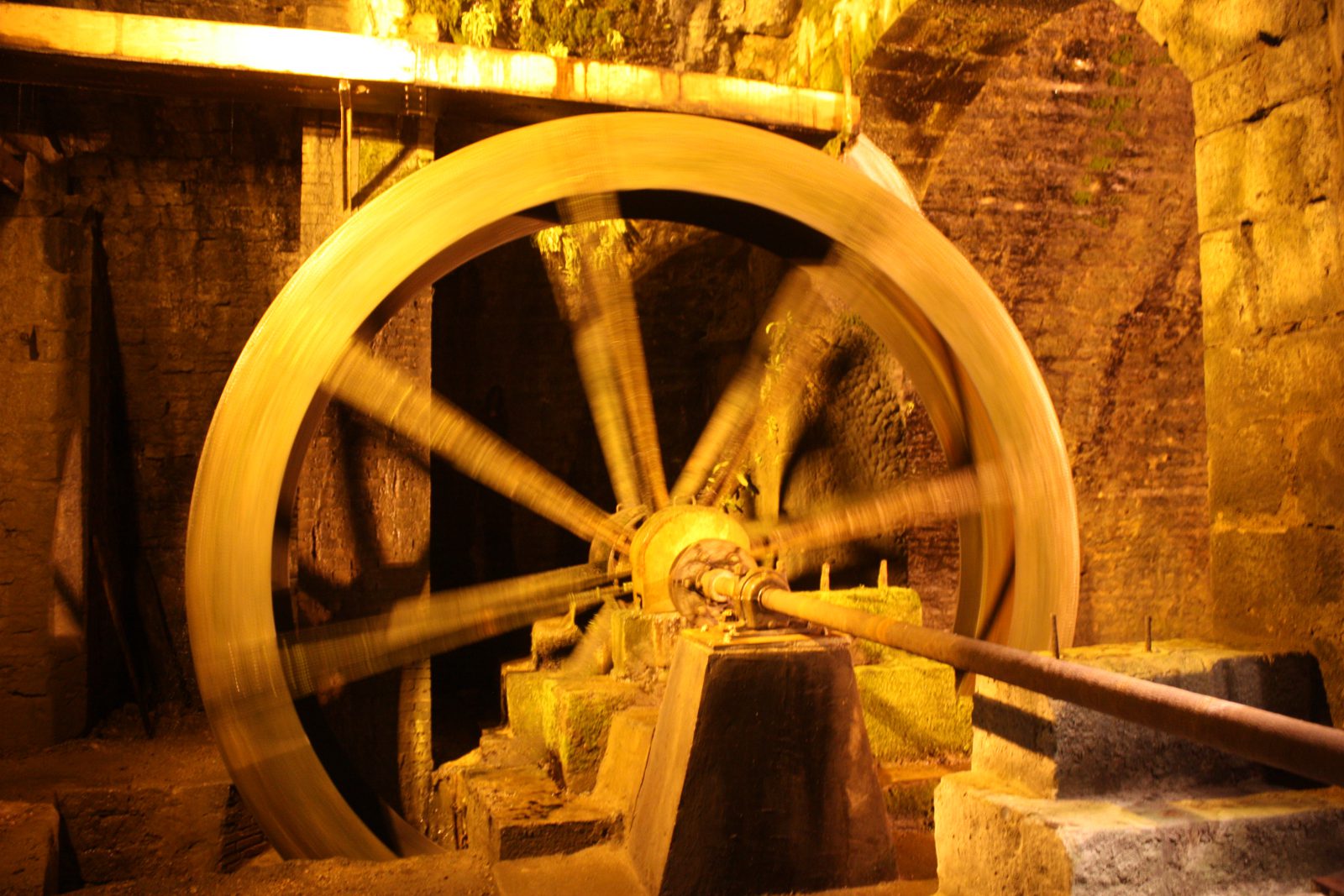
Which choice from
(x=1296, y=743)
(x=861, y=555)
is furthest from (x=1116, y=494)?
(x=1296, y=743)

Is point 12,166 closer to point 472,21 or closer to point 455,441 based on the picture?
point 472,21

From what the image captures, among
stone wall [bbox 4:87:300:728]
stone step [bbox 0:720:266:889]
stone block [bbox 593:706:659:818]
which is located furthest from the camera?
stone wall [bbox 4:87:300:728]

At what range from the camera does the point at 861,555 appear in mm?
4992

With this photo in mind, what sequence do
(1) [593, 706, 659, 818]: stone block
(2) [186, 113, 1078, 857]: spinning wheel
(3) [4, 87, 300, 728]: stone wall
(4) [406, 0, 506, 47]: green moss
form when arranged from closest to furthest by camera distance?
1. (2) [186, 113, 1078, 857]: spinning wheel
2. (1) [593, 706, 659, 818]: stone block
3. (4) [406, 0, 506, 47]: green moss
4. (3) [4, 87, 300, 728]: stone wall

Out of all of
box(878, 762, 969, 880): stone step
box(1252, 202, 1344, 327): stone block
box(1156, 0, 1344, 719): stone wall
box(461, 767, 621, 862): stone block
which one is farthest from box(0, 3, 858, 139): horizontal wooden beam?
box(878, 762, 969, 880): stone step

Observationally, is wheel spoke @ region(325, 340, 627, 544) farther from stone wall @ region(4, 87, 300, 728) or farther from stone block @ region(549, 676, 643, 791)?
stone wall @ region(4, 87, 300, 728)

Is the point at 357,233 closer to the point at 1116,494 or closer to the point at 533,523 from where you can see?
the point at 533,523

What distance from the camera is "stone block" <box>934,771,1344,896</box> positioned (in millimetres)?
1589

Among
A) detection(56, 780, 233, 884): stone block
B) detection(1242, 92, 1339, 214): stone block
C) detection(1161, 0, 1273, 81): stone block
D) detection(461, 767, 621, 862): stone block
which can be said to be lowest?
detection(56, 780, 233, 884): stone block

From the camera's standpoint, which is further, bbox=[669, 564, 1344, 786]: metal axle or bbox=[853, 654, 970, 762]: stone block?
bbox=[853, 654, 970, 762]: stone block

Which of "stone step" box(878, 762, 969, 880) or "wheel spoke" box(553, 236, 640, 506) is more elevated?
"wheel spoke" box(553, 236, 640, 506)

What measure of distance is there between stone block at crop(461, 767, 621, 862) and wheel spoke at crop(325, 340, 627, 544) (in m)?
0.87

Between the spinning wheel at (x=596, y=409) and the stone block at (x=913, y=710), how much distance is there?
52 centimetres

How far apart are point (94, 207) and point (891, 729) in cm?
489
